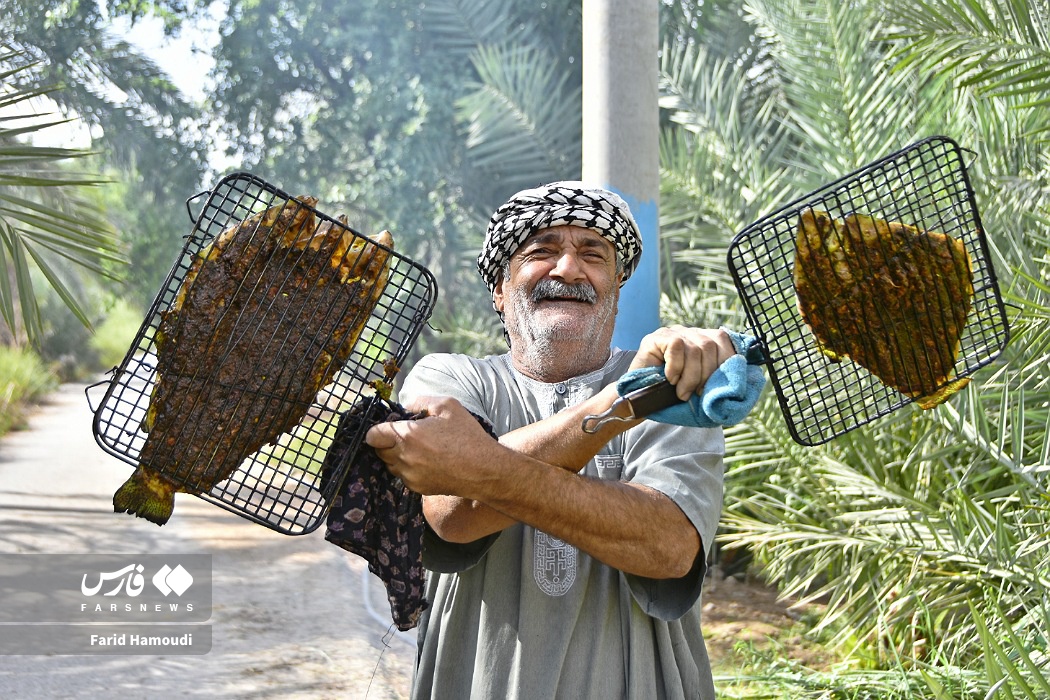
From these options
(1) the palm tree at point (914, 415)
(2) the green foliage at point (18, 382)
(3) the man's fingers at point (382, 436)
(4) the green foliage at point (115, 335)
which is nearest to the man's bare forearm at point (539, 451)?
(3) the man's fingers at point (382, 436)

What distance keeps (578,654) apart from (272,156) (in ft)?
38.9

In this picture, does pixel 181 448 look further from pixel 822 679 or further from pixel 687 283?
pixel 687 283

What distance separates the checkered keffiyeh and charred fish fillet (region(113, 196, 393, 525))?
1.69 ft

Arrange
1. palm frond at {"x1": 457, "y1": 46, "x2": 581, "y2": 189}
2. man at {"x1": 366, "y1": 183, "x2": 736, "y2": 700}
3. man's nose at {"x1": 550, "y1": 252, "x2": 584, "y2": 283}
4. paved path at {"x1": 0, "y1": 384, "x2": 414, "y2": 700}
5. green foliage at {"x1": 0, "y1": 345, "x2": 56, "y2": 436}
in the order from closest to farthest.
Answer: man at {"x1": 366, "y1": 183, "x2": 736, "y2": 700}, man's nose at {"x1": 550, "y1": 252, "x2": 584, "y2": 283}, paved path at {"x1": 0, "y1": 384, "x2": 414, "y2": 700}, palm frond at {"x1": 457, "y1": 46, "x2": 581, "y2": 189}, green foliage at {"x1": 0, "y1": 345, "x2": 56, "y2": 436}

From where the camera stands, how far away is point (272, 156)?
1298 centimetres

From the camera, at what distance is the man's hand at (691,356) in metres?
1.73

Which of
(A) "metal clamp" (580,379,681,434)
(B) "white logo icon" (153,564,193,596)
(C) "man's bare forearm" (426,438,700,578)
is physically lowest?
(B) "white logo icon" (153,564,193,596)

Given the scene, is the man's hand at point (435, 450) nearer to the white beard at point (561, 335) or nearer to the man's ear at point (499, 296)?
the white beard at point (561, 335)

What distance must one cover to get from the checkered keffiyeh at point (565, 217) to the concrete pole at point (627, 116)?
4.88ft

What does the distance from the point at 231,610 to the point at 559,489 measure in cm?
555

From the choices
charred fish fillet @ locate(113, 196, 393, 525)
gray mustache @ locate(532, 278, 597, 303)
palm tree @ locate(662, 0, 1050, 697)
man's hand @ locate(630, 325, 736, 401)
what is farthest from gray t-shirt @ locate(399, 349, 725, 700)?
palm tree @ locate(662, 0, 1050, 697)

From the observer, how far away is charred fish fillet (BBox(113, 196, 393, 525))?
66.9 inches

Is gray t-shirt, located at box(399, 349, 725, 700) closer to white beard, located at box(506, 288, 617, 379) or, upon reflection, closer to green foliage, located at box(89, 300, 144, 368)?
white beard, located at box(506, 288, 617, 379)

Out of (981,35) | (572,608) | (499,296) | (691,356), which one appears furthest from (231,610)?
(691,356)
